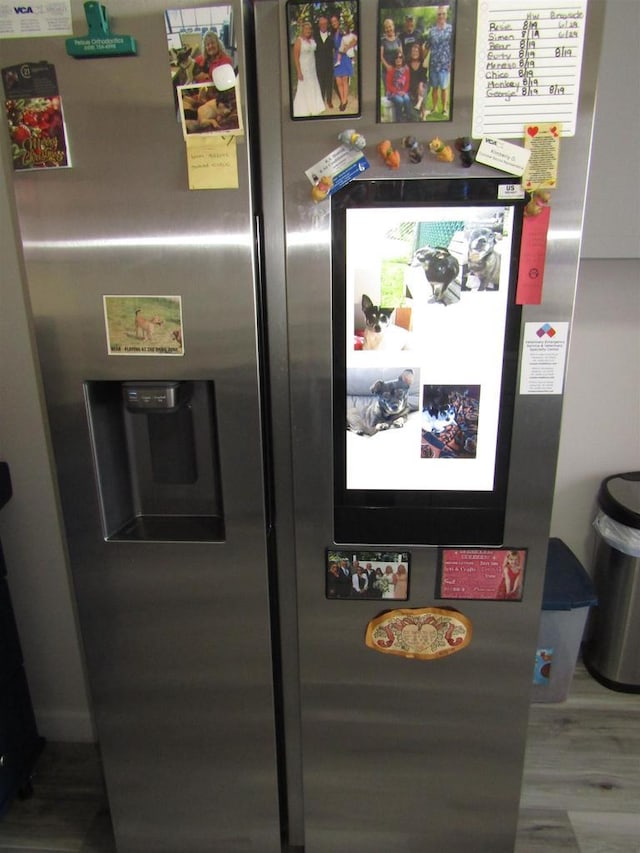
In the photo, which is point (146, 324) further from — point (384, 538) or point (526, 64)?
point (526, 64)

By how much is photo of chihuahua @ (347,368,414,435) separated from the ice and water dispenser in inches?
11.8

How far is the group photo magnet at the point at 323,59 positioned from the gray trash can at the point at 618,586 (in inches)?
61.9

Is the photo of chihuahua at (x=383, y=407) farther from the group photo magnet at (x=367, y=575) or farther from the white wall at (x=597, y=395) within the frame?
the white wall at (x=597, y=395)

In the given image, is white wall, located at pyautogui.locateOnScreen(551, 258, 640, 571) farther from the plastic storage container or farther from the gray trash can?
the plastic storage container

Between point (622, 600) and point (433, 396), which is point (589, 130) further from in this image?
point (622, 600)

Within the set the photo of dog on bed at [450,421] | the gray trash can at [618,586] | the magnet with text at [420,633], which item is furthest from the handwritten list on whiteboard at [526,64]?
the gray trash can at [618,586]

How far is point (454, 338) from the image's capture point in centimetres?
104

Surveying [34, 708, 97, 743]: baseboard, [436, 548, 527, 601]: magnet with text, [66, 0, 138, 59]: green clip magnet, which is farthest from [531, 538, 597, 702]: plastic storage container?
[66, 0, 138, 59]: green clip magnet

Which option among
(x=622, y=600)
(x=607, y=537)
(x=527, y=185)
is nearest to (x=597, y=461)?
(x=607, y=537)

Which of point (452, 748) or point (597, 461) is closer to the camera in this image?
point (452, 748)

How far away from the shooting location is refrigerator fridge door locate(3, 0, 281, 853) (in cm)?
99

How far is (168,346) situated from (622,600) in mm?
1765

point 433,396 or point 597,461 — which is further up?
point 433,396

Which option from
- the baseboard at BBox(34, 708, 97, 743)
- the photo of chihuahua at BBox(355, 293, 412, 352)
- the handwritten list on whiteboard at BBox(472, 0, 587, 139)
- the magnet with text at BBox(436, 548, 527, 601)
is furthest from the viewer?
the baseboard at BBox(34, 708, 97, 743)
